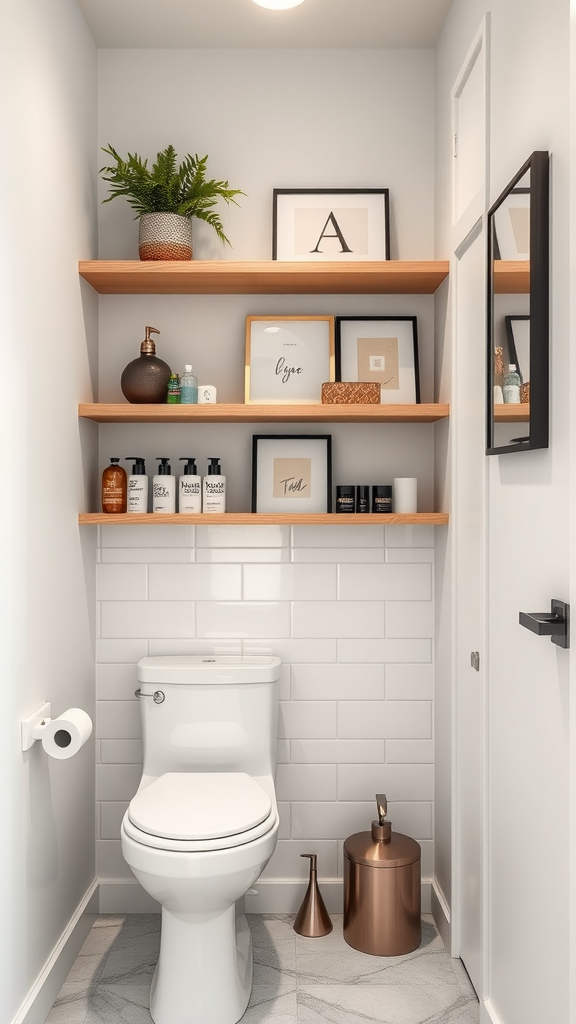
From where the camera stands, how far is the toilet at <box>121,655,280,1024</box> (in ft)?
5.86

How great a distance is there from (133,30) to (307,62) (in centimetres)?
53

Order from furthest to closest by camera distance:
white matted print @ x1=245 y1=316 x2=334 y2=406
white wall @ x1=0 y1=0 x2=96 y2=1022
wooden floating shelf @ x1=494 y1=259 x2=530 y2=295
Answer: white matted print @ x1=245 y1=316 x2=334 y2=406
white wall @ x1=0 y1=0 x2=96 y2=1022
wooden floating shelf @ x1=494 y1=259 x2=530 y2=295

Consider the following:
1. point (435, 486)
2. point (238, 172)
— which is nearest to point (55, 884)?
point (435, 486)

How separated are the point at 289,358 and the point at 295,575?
67 cm

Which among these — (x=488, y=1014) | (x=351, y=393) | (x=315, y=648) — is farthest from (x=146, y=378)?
(x=488, y=1014)

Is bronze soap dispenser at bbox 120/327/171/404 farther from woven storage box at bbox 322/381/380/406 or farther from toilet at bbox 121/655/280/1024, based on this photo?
toilet at bbox 121/655/280/1024

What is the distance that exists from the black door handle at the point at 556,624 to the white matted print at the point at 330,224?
1.50 meters

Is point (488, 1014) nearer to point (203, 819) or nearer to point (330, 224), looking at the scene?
point (203, 819)

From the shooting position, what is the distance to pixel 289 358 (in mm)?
2459

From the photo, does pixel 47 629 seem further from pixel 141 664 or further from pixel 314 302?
pixel 314 302

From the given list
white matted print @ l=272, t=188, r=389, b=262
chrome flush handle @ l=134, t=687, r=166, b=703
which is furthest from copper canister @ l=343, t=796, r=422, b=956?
white matted print @ l=272, t=188, r=389, b=262

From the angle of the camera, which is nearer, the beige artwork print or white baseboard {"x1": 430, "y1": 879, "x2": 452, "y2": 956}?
white baseboard {"x1": 430, "y1": 879, "x2": 452, "y2": 956}

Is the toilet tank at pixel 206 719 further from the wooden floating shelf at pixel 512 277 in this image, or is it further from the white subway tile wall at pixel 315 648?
the wooden floating shelf at pixel 512 277

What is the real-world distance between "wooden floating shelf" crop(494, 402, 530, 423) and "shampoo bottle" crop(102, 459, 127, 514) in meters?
1.18
